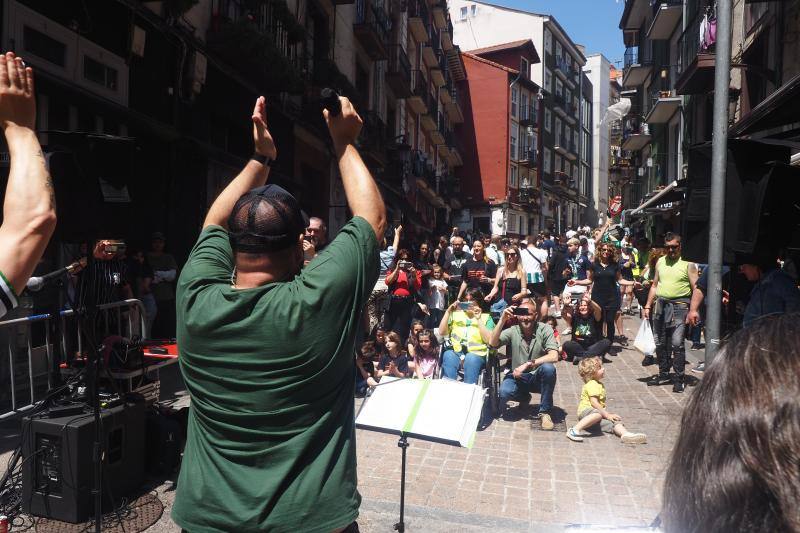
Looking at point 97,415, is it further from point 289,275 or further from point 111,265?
point 111,265

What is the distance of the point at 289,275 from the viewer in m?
1.88

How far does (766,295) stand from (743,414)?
485 centimetres

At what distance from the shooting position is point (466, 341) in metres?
7.58

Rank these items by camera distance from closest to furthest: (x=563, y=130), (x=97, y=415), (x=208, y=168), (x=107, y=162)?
1. (x=107, y=162)
2. (x=97, y=415)
3. (x=208, y=168)
4. (x=563, y=130)

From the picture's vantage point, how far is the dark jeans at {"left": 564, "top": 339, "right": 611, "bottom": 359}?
9430 millimetres

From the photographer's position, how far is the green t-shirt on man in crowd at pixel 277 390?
5.52 feet

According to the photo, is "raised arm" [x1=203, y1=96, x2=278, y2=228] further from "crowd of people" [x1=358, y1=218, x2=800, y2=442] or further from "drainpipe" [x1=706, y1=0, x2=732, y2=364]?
"crowd of people" [x1=358, y1=218, x2=800, y2=442]

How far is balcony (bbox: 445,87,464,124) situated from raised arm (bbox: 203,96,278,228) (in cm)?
3640

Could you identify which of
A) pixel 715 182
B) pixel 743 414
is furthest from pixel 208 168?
pixel 743 414

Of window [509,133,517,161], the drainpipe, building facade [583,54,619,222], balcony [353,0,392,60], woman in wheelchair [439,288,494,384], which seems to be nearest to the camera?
the drainpipe

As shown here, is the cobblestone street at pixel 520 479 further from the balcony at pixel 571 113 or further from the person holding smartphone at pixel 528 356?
the balcony at pixel 571 113

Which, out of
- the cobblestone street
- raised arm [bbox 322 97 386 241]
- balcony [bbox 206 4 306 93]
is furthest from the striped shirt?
balcony [bbox 206 4 306 93]

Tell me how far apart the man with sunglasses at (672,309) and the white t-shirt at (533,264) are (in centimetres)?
352

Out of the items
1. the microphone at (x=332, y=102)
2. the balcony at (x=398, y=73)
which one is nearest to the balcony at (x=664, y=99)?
the balcony at (x=398, y=73)
